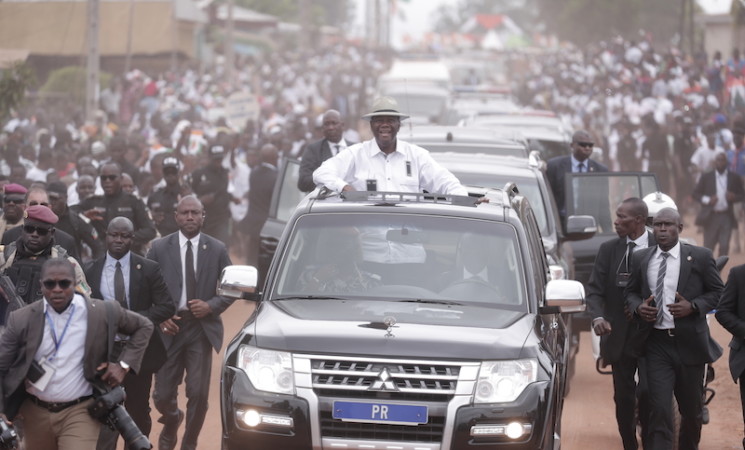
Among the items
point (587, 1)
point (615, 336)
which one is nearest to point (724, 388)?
point (615, 336)

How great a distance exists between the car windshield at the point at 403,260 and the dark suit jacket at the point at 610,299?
1.41 metres

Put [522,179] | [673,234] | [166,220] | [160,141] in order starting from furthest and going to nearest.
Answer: [160,141] < [166,220] < [522,179] < [673,234]

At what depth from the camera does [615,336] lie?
9.29 m

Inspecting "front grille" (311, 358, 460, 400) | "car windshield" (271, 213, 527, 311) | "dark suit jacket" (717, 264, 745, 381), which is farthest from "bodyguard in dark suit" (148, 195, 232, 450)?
"dark suit jacket" (717, 264, 745, 381)

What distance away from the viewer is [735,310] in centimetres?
898

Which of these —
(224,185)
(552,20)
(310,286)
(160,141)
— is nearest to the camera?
(310,286)

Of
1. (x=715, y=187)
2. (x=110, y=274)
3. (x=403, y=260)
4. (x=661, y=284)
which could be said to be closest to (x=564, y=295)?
(x=403, y=260)

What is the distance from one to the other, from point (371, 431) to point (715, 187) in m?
13.4

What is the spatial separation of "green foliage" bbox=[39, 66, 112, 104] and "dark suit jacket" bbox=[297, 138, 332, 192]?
1957cm

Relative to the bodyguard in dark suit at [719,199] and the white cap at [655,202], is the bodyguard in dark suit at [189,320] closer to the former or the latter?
the white cap at [655,202]

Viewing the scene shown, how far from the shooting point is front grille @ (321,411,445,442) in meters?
7.05

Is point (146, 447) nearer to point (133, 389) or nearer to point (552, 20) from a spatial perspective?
point (133, 389)

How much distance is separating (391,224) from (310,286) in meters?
0.60

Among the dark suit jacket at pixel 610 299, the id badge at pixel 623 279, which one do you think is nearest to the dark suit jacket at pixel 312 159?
the dark suit jacket at pixel 610 299
